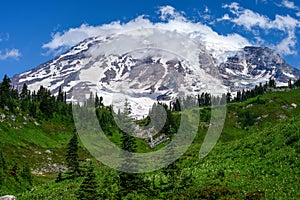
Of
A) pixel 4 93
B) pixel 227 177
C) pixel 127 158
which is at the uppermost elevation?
pixel 4 93

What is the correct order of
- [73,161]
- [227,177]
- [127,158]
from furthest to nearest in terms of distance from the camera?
[73,161]
[127,158]
[227,177]

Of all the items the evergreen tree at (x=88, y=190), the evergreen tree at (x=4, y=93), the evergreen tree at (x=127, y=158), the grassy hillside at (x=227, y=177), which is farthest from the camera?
the evergreen tree at (x=4, y=93)

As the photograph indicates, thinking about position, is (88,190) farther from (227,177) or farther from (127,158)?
(227,177)

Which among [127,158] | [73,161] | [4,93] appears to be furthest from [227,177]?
[4,93]

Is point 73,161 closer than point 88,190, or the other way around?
point 88,190

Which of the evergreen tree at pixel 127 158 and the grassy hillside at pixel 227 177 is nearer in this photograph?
the grassy hillside at pixel 227 177

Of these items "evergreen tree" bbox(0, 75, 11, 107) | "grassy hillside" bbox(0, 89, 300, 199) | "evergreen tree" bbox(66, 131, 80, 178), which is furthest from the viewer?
"evergreen tree" bbox(0, 75, 11, 107)

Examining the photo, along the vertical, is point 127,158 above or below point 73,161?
above

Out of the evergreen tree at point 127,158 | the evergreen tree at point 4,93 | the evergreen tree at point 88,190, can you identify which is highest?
the evergreen tree at point 4,93

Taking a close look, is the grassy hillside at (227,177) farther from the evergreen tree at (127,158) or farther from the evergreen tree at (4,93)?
the evergreen tree at (4,93)

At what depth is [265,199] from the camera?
76.9 ft

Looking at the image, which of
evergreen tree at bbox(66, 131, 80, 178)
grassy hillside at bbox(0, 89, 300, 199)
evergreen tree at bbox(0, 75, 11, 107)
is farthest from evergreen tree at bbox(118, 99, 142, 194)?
evergreen tree at bbox(0, 75, 11, 107)

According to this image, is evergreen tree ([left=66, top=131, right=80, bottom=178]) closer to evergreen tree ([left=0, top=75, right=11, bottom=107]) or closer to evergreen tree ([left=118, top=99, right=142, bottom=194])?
evergreen tree ([left=118, top=99, right=142, bottom=194])

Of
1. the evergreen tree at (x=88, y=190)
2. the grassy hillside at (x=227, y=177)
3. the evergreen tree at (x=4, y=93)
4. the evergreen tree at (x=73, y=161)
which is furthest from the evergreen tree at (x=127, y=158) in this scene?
the evergreen tree at (x=4, y=93)
